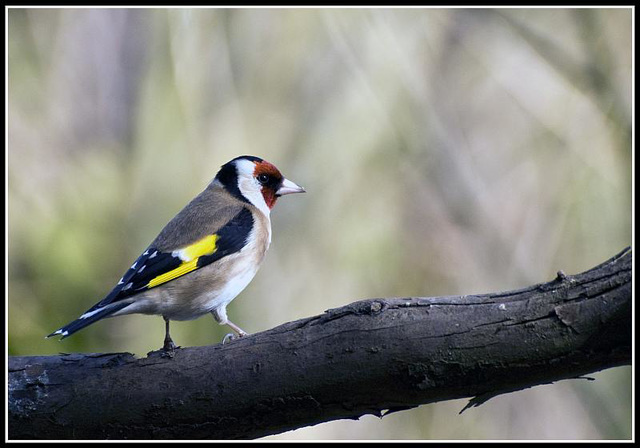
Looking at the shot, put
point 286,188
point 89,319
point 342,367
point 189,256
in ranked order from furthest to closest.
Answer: point 286,188
point 189,256
point 89,319
point 342,367

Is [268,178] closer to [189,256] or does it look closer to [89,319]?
[189,256]

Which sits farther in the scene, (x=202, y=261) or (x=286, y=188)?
(x=286, y=188)

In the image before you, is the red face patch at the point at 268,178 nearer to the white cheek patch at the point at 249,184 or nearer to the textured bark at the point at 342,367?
the white cheek patch at the point at 249,184

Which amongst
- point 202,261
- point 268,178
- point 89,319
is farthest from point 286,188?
point 89,319

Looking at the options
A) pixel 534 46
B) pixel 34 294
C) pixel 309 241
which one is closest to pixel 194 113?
pixel 309 241

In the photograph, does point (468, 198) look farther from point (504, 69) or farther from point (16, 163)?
point (16, 163)

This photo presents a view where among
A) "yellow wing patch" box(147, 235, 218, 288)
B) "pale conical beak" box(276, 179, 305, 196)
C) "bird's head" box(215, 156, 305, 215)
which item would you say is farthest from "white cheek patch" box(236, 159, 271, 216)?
"yellow wing patch" box(147, 235, 218, 288)
